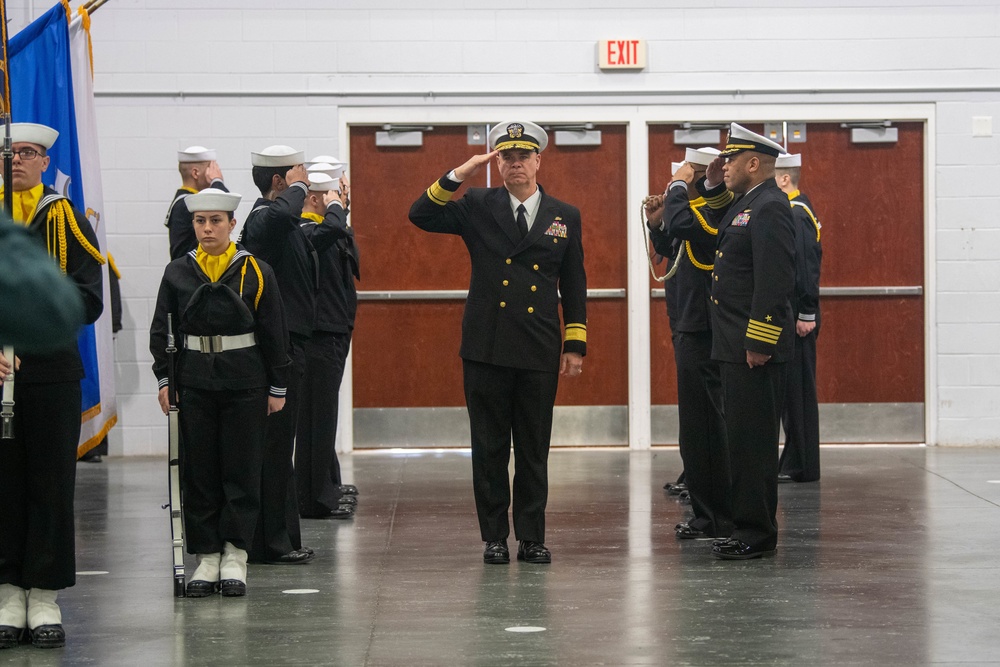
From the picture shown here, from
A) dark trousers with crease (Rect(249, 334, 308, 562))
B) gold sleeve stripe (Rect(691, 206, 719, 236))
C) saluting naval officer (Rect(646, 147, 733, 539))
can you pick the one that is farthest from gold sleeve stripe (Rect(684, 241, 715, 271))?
dark trousers with crease (Rect(249, 334, 308, 562))

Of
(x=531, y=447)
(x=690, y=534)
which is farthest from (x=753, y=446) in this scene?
(x=531, y=447)

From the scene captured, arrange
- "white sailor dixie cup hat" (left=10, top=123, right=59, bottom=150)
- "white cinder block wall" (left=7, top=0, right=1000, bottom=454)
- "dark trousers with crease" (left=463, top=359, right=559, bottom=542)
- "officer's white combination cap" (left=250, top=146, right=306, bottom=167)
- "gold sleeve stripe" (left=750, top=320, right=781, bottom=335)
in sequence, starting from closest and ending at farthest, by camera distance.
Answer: "white sailor dixie cup hat" (left=10, top=123, right=59, bottom=150), "gold sleeve stripe" (left=750, top=320, right=781, bottom=335), "dark trousers with crease" (left=463, top=359, right=559, bottom=542), "officer's white combination cap" (left=250, top=146, right=306, bottom=167), "white cinder block wall" (left=7, top=0, right=1000, bottom=454)

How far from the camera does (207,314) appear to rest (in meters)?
4.79

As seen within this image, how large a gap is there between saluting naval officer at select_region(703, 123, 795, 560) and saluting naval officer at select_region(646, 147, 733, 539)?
0.35 meters

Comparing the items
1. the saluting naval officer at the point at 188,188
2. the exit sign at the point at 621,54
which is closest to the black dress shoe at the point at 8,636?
the saluting naval officer at the point at 188,188

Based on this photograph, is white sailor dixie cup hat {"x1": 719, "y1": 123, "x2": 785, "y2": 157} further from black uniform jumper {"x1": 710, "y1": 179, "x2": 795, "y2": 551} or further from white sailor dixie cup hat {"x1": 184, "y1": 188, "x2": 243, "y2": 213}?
white sailor dixie cup hat {"x1": 184, "y1": 188, "x2": 243, "y2": 213}

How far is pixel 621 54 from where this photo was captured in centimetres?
931

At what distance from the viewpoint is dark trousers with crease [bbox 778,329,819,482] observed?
25.3 feet

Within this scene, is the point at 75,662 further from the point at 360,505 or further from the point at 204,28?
the point at 204,28

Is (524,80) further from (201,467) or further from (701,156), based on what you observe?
(201,467)

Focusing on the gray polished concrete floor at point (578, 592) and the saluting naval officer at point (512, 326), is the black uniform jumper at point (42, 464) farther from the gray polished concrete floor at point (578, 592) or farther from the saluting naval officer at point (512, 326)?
the saluting naval officer at point (512, 326)

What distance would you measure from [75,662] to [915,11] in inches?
295

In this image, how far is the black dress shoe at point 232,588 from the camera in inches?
190

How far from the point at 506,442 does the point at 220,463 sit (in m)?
1.17
